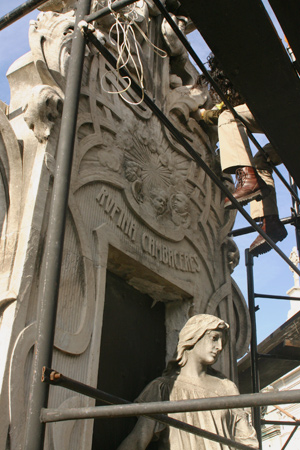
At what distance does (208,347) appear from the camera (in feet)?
13.5

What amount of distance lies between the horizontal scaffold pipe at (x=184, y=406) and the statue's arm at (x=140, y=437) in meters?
1.84

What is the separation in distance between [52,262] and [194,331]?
85.4 inches

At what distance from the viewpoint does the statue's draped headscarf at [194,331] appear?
4137 millimetres

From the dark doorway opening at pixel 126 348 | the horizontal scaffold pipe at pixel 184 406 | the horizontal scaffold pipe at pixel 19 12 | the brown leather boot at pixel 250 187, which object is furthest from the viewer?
the brown leather boot at pixel 250 187

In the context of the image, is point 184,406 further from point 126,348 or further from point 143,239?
point 143,239

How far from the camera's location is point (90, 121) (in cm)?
446

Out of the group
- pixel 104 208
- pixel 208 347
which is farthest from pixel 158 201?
pixel 208 347

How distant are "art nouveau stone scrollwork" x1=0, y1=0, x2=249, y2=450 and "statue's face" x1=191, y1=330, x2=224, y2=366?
25.9 inches

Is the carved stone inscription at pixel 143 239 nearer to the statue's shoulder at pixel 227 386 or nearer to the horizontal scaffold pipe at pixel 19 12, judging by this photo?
the statue's shoulder at pixel 227 386

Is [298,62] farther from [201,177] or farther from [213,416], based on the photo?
[201,177]

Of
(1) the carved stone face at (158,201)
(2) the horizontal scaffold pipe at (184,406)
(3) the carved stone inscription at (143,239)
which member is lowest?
(2) the horizontal scaffold pipe at (184,406)

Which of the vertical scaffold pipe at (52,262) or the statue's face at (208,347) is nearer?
the vertical scaffold pipe at (52,262)

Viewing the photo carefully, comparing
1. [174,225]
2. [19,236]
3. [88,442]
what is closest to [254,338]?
[174,225]

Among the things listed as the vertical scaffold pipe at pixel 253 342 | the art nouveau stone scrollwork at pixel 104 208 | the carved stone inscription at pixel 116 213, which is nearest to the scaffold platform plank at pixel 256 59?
the art nouveau stone scrollwork at pixel 104 208
